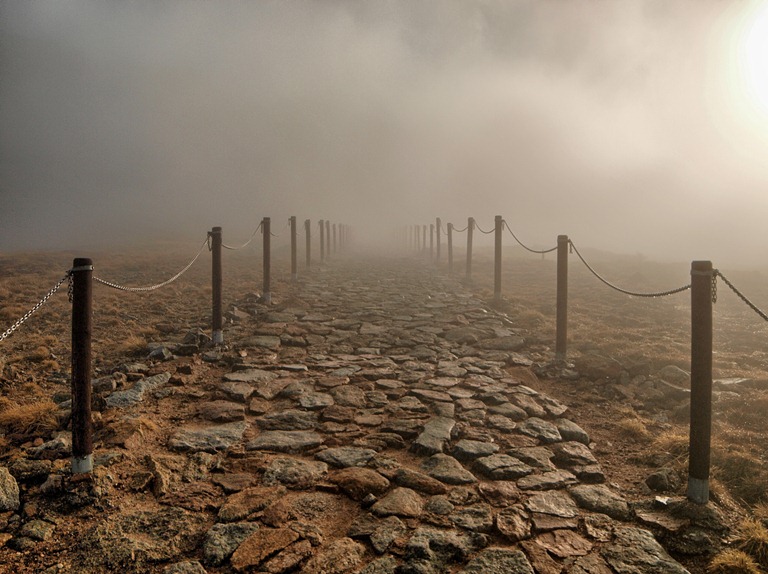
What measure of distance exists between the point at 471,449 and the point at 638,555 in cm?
143

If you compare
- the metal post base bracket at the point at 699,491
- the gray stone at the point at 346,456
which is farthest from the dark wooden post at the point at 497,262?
the metal post base bracket at the point at 699,491

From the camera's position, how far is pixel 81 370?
3.21 meters

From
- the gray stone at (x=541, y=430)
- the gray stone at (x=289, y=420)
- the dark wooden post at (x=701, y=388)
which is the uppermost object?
the dark wooden post at (x=701, y=388)

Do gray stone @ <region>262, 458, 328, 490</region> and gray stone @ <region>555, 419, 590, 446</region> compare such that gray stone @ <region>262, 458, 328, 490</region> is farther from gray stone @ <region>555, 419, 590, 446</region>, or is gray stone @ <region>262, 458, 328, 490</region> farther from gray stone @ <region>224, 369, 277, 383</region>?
gray stone @ <region>555, 419, 590, 446</region>

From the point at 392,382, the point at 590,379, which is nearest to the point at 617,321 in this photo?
the point at 590,379

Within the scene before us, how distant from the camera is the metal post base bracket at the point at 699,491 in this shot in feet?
10.1

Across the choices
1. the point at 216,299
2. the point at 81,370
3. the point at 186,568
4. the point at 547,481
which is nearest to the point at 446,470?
the point at 547,481

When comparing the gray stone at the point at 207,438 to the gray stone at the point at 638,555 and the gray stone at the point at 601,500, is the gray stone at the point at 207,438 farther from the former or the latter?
the gray stone at the point at 638,555

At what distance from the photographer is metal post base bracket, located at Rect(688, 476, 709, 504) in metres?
3.09

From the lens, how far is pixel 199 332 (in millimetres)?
7090

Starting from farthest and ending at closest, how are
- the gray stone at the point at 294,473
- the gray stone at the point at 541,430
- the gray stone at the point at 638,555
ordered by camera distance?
the gray stone at the point at 541,430
the gray stone at the point at 294,473
the gray stone at the point at 638,555

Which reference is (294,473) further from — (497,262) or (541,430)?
(497,262)

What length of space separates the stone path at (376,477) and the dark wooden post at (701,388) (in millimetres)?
479

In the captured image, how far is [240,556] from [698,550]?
7.95 feet
